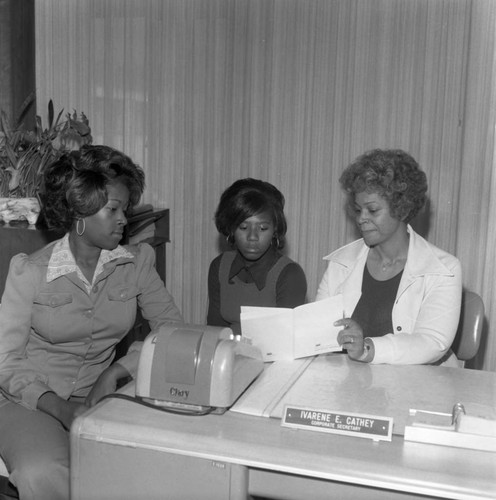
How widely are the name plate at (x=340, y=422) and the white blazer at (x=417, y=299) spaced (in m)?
0.51

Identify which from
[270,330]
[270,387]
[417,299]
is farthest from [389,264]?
[270,387]

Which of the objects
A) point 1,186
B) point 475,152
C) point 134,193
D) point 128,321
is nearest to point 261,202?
point 134,193

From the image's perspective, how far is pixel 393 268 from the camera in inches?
95.4

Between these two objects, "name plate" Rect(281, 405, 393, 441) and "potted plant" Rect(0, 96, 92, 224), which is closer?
"name plate" Rect(281, 405, 393, 441)

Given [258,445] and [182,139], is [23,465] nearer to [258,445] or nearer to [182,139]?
[258,445]

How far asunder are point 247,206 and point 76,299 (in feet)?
2.52

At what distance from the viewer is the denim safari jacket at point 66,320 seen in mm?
2105

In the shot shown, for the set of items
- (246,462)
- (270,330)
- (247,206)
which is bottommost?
(246,462)

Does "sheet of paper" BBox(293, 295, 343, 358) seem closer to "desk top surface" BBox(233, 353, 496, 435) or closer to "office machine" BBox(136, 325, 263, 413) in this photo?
"desk top surface" BBox(233, 353, 496, 435)

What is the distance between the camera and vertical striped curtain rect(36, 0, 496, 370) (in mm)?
3746

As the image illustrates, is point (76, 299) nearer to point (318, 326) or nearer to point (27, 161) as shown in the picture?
point (318, 326)

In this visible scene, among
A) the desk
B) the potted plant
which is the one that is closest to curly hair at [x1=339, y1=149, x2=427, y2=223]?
the desk

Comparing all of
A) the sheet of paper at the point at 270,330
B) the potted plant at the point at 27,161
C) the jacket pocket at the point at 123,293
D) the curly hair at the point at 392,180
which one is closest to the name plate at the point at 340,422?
the sheet of paper at the point at 270,330

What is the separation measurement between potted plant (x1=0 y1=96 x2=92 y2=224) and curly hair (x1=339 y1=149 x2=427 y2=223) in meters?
1.42
